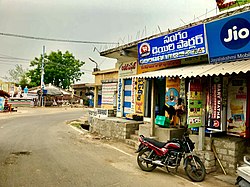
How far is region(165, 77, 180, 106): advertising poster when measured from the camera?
8.99 m

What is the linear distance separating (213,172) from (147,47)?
5.16 m

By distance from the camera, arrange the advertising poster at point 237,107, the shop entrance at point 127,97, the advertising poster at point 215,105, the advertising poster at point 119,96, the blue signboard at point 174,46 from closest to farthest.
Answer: the advertising poster at point 237,107, the advertising poster at point 215,105, the blue signboard at point 174,46, the shop entrance at point 127,97, the advertising poster at point 119,96

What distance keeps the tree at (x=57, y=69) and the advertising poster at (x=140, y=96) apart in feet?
113

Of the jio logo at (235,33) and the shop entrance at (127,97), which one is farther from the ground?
the jio logo at (235,33)

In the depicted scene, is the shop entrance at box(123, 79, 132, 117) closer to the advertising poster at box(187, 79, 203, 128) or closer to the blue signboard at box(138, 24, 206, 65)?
the blue signboard at box(138, 24, 206, 65)

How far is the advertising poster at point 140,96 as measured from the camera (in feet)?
36.3

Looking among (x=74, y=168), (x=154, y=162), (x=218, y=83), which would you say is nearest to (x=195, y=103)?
(x=218, y=83)

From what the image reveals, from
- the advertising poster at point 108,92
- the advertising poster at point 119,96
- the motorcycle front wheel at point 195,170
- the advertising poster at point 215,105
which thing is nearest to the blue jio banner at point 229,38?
the advertising poster at point 215,105

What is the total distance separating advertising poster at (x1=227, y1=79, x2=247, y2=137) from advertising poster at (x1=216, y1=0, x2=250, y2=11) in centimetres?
219

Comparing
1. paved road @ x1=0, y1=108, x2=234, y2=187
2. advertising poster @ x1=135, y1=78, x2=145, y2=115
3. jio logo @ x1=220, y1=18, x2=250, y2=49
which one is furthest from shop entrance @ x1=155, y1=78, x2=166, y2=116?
jio logo @ x1=220, y1=18, x2=250, y2=49

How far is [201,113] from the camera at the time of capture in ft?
22.4

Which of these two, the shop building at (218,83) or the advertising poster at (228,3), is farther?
the advertising poster at (228,3)

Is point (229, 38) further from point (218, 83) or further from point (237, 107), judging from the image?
point (237, 107)

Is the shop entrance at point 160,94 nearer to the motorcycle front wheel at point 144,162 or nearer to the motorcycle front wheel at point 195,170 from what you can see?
the motorcycle front wheel at point 144,162
